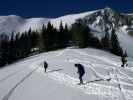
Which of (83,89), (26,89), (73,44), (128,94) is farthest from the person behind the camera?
(73,44)

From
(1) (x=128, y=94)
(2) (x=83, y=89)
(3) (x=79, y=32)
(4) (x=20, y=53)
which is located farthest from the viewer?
(4) (x=20, y=53)

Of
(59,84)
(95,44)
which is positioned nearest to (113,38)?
(95,44)

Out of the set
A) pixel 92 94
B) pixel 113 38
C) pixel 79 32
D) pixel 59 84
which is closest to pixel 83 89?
pixel 92 94

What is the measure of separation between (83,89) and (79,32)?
76706 mm

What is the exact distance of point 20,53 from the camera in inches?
4592

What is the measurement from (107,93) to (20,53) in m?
98.8

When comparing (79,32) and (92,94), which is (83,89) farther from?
(79,32)

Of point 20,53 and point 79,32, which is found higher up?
point 79,32

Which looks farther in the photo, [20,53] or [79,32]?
[20,53]

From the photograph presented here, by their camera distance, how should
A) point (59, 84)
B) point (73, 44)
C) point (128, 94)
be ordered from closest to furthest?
point (128, 94), point (59, 84), point (73, 44)

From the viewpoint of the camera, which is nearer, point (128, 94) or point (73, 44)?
point (128, 94)

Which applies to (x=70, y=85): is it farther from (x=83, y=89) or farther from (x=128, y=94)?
(x=128, y=94)

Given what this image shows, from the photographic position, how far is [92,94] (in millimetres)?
20656

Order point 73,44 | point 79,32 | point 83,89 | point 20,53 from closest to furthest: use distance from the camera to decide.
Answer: point 83,89 → point 79,32 → point 73,44 → point 20,53
